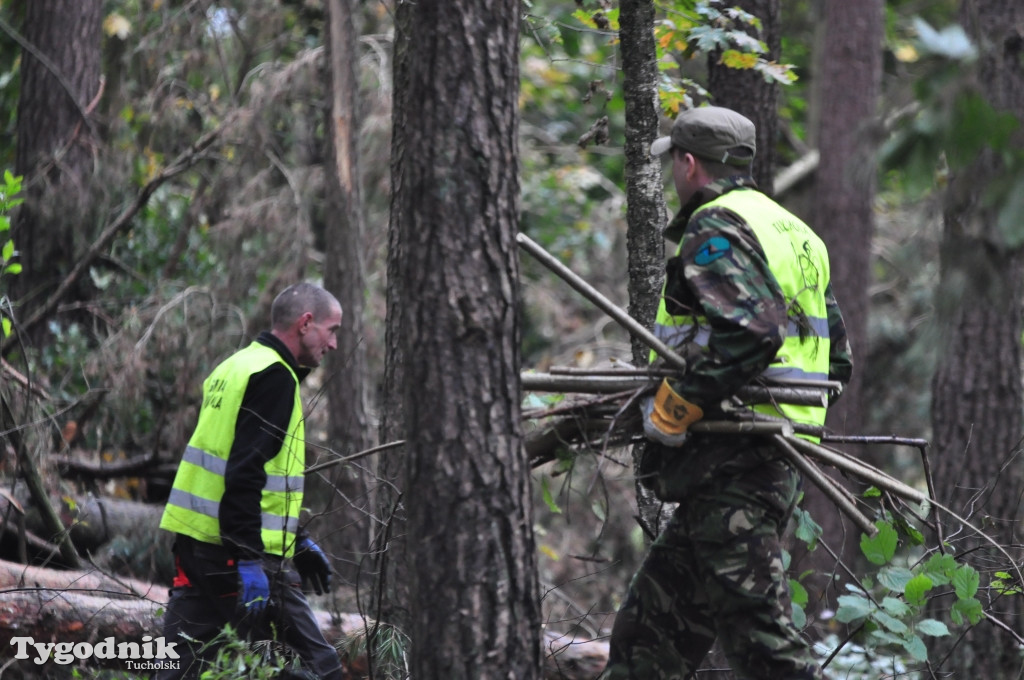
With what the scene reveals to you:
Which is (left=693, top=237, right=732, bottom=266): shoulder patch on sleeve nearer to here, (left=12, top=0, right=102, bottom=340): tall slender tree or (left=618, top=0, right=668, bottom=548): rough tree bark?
(left=618, top=0, right=668, bottom=548): rough tree bark

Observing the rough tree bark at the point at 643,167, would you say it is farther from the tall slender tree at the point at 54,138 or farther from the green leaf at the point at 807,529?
the tall slender tree at the point at 54,138

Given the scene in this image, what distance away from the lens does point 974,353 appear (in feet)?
22.1

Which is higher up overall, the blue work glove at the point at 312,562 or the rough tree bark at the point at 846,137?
the rough tree bark at the point at 846,137

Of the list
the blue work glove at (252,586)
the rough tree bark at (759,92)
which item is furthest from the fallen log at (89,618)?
the rough tree bark at (759,92)

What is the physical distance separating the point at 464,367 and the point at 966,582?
6.61 ft

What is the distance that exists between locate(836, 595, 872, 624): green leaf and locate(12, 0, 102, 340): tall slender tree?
275 inches

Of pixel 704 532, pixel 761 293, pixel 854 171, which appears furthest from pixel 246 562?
pixel 854 171

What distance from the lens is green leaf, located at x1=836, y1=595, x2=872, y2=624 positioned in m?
3.48

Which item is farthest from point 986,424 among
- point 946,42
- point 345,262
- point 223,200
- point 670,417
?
point 223,200

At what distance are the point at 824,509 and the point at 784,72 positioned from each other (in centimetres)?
634

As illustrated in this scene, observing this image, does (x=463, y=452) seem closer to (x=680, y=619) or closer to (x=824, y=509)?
(x=680, y=619)

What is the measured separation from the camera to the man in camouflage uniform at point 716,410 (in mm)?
3104

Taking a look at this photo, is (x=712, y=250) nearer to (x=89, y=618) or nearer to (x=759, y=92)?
(x=759, y=92)

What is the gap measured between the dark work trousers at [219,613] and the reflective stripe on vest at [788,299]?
75.7 inches
